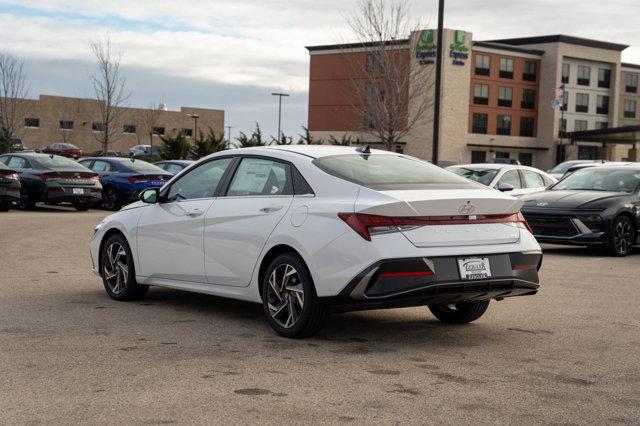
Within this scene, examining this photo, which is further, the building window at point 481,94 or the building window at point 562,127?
the building window at point 562,127

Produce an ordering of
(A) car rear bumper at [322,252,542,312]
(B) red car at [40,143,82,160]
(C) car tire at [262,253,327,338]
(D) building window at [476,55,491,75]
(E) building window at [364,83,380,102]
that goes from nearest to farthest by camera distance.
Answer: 1. (A) car rear bumper at [322,252,542,312]
2. (C) car tire at [262,253,327,338]
3. (E) building window at [364,83,380,102]
4. (B) red car at [40,143,82,160]
5. (D) building window at [476,55,491,75]

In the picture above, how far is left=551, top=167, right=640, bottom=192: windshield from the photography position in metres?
15.7

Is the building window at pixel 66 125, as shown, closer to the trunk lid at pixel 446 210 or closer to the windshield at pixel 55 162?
the windshield at pixel 55 162

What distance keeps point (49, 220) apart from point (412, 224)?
52.6 feet

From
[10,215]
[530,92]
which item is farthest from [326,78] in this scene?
[10,215]

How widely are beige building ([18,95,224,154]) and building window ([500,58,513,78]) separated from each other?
2833cm

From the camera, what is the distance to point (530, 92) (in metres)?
87.7

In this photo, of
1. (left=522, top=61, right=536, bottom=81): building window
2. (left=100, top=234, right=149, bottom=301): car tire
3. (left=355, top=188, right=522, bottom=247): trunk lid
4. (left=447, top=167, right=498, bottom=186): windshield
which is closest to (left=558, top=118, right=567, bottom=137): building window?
(left=522, top=61, right=536, bottom=81): building window

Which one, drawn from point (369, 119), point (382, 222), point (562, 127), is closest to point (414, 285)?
point (382, 222)

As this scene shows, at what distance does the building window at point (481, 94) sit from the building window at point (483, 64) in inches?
47.7

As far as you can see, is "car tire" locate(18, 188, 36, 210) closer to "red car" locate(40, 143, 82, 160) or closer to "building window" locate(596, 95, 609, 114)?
"red car" locate(40, 143, 82, 160)

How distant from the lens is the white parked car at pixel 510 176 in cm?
1875

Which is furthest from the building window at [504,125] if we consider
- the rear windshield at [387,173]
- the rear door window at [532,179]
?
the rear windshield at [387,173]

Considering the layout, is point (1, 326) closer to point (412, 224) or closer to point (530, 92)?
point (412, 224)
